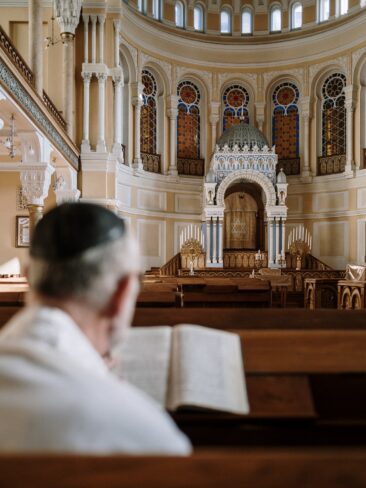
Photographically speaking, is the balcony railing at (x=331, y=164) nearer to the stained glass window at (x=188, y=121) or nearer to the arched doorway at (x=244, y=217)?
the arched doorway at (x=244, y=217)

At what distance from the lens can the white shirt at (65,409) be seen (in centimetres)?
82

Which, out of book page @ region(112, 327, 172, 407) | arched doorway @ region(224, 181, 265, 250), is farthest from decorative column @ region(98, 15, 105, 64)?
book page @ region(112, 327, 172, 407)

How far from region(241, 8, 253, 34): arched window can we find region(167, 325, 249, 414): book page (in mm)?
20739

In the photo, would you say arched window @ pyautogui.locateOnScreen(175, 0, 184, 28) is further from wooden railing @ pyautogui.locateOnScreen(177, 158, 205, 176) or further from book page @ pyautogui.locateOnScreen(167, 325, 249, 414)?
book page @ pyautogui.locateOnScreen(167, 325, 249, 414)

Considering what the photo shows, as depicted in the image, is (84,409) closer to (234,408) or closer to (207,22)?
(234,408)

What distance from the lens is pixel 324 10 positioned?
1900 centimetres

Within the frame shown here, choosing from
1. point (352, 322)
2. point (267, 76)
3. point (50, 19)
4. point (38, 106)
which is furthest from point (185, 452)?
point (267, 76)

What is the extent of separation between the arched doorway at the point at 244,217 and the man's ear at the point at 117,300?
17191 millimetres

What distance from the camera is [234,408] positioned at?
1.60 m

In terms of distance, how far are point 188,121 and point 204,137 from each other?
0.93 meters

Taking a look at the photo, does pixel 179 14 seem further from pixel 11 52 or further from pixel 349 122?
pixel 11 52

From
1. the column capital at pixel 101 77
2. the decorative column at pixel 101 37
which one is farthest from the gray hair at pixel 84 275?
the decorative column at pixel 101 37

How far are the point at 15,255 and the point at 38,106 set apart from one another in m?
5.85

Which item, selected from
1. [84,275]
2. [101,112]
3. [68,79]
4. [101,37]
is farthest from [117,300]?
[101,37]
